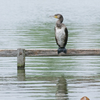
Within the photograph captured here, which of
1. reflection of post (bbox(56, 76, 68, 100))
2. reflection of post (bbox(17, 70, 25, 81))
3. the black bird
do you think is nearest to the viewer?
reflection of post (bbox(56, 76, 68, 100))

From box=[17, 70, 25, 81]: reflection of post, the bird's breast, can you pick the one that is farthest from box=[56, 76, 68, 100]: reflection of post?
the bird's breast

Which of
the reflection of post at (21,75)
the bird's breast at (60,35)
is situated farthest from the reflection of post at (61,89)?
the bird's breast at (60,35)

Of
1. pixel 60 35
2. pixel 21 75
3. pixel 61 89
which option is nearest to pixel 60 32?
pixel 60 35

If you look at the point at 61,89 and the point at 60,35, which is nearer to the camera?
the point at 61,89

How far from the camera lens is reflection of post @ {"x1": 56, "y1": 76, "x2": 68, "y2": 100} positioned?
7680 mm

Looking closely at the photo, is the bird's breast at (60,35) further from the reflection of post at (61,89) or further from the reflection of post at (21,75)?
the reflection of post at (21,75)

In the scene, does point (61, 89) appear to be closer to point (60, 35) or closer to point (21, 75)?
point (21, 75)

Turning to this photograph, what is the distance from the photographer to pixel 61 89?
832cm

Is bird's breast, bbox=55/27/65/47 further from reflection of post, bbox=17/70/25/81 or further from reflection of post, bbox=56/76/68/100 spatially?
reflection of post, bbox=17/70/25/81

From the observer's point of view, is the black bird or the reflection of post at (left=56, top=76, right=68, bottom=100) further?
the black bird

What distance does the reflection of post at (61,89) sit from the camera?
768 cm

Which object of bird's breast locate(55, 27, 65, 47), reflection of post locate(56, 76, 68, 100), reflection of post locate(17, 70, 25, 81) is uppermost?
bird's breast locate(55, 27, 65, 47)

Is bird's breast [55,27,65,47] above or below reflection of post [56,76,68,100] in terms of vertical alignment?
above

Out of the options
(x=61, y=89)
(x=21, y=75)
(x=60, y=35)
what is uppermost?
(x=60, y=35)
